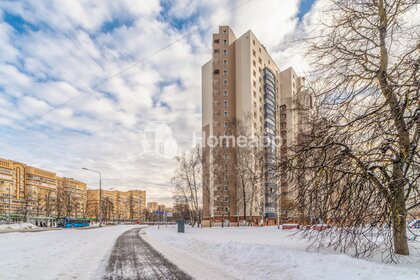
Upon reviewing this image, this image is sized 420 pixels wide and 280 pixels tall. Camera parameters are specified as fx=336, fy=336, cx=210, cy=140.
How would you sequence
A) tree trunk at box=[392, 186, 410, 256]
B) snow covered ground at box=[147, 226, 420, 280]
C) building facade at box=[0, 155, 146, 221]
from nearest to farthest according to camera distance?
snow covered ground at box=[147, 226, 420, 280] → tree trunk at box=[392, 186, 410, 256] → building facade at box=[0, 155, 146, 221]

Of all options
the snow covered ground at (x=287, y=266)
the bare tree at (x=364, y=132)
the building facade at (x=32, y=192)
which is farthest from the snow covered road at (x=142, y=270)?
the building facade at (x=32, y=192)

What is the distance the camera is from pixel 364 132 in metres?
9.18

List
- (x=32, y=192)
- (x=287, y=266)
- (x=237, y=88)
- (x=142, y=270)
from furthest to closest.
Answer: (x=32, y=192) → (x=237, y=88) → (x=142, y=270) → (x=287, y=266)

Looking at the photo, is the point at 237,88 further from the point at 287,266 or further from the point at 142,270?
the point at 287,266

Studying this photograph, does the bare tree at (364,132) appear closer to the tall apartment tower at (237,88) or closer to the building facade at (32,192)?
the tall apartment tower at (237,88)

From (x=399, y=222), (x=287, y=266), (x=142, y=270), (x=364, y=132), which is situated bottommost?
(x=142, y=270)

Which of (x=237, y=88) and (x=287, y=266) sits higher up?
(x=237, y=88)

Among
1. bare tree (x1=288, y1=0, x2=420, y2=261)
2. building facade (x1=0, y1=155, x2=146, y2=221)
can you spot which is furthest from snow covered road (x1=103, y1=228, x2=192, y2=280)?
building facade (x1=0, y1=155, x2=146, y2=221)

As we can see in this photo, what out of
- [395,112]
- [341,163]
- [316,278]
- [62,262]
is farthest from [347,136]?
[62,262]

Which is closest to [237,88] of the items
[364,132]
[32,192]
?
[364,132]

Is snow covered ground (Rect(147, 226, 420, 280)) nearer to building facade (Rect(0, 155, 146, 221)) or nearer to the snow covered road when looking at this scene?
the snow covered road

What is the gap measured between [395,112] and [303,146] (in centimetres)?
270

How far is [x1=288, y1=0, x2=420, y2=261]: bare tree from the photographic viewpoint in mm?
8438

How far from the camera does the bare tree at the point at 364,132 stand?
27.7 ft
